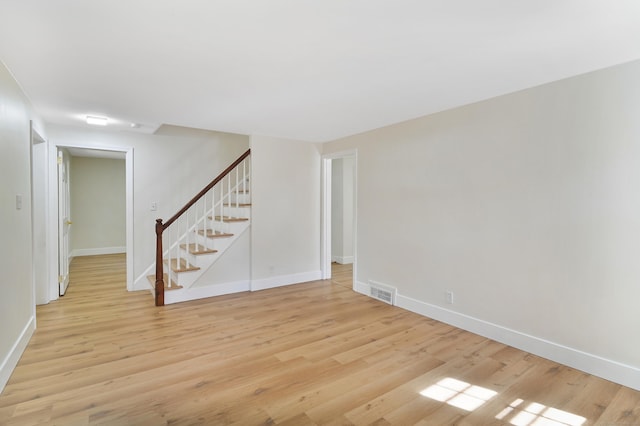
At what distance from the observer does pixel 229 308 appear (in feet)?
12.3

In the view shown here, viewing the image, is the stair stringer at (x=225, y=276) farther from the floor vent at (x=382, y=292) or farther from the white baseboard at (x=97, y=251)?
the white baseboard at (x=97, y=251)

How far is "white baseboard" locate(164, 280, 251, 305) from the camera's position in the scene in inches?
155

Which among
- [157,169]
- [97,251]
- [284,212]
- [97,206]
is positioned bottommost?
[97,251]

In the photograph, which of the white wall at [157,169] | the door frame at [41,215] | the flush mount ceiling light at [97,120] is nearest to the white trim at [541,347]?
the white wall at [157,169]

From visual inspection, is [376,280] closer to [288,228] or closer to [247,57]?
[288,228]

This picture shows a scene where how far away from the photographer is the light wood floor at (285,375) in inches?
73.9

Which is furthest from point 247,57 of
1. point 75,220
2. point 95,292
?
point 75,220

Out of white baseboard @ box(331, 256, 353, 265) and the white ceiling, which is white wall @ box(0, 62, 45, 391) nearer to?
the white ceiling

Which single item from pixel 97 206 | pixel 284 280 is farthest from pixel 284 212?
pixel 97 206

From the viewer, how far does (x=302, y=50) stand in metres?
1.95

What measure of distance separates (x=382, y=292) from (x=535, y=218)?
197cm

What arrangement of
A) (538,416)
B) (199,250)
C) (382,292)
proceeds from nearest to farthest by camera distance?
(538,416) < (382,292) < (199,250)

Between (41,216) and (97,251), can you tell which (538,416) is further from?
(97,251)

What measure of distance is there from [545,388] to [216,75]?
3.24 metres
